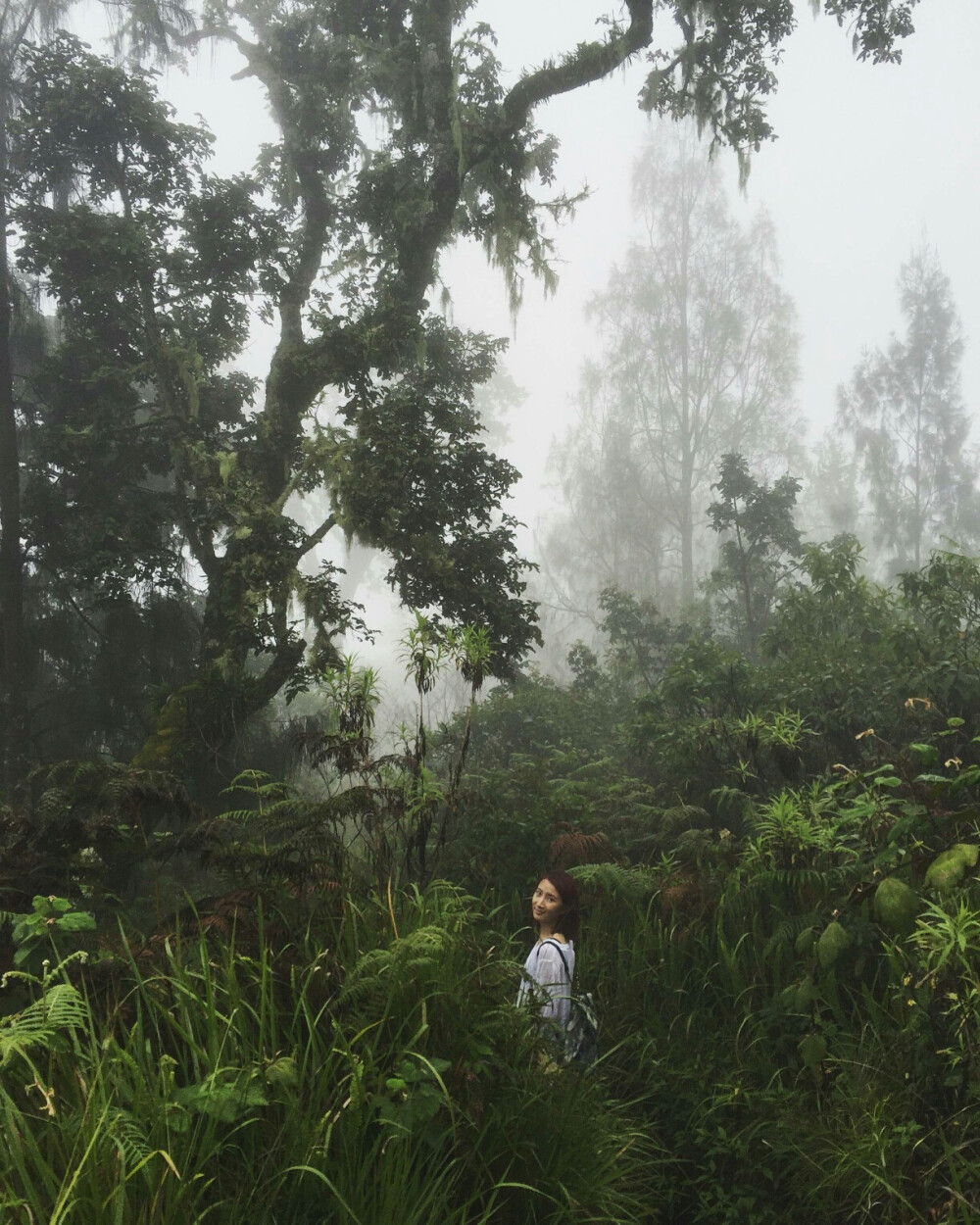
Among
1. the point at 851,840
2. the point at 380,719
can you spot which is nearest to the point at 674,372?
the point at 380,719

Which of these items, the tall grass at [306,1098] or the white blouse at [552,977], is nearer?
the tall grass at [306,1098]

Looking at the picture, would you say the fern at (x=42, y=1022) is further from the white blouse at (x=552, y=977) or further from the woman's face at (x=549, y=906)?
the woman's face at (x=549, y=906)

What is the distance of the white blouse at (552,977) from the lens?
153 inches

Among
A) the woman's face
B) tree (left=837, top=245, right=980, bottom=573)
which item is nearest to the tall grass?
the woman's face

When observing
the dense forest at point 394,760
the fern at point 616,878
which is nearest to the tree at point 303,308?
the dense forest at point 394,760

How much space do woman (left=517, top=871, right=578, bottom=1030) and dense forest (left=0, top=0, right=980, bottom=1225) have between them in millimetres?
340

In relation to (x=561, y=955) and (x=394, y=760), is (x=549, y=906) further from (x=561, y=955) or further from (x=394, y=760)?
(x=394, y=760)

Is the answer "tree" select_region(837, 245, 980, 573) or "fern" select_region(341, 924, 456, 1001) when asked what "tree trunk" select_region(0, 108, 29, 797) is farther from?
"tree" select_region(837, 245, 980, 573)

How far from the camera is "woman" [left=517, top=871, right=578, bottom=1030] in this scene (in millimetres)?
4043

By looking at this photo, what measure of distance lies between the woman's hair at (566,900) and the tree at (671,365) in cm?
2578

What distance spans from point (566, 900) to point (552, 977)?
374 millimetres

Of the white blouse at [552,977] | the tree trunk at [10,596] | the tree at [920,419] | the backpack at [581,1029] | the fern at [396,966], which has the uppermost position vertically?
the tree at [920,419]

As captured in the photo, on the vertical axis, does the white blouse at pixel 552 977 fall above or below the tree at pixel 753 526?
below

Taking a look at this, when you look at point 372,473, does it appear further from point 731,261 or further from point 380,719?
point 731,261
